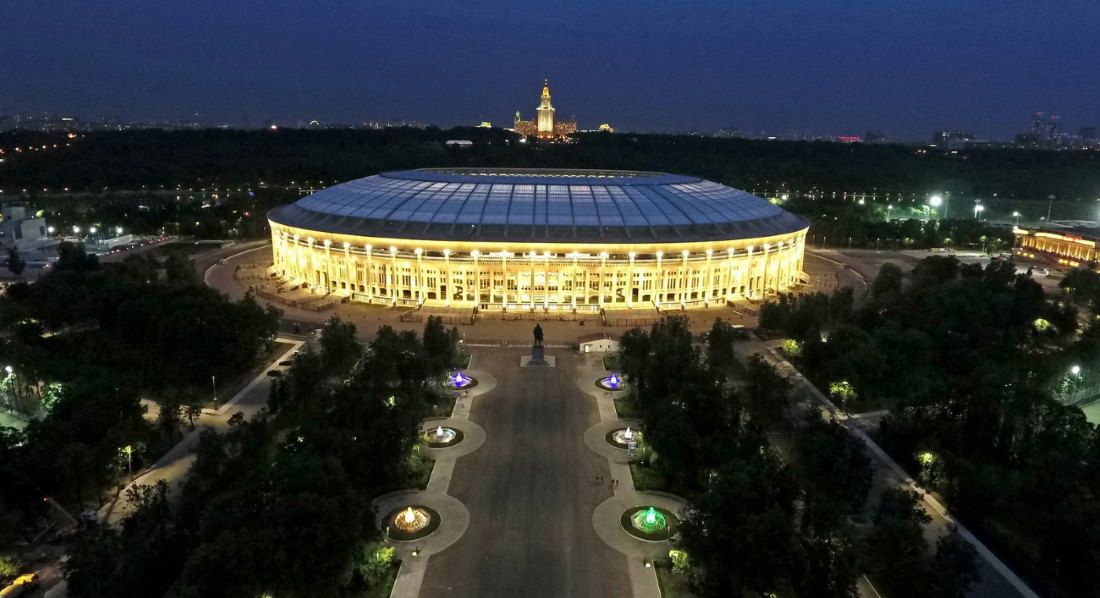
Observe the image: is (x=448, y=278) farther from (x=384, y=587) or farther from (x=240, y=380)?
(x=384, y=587)

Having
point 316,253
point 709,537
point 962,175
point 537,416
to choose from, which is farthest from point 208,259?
point 962,175

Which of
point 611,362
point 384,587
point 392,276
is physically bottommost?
point 384,587

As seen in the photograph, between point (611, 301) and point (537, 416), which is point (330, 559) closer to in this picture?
point (537, 416)

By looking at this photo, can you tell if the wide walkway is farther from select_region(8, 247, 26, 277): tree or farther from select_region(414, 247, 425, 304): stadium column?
select_region(8, 247, 26, 277): tree

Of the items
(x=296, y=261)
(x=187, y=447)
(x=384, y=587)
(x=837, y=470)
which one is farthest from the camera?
(x=296, y=261)

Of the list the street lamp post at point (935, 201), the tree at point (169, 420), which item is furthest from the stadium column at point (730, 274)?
the street lamp post at point (935, 201)

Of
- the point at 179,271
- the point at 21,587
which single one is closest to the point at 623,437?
the point at 21,587

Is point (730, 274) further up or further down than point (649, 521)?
further up
